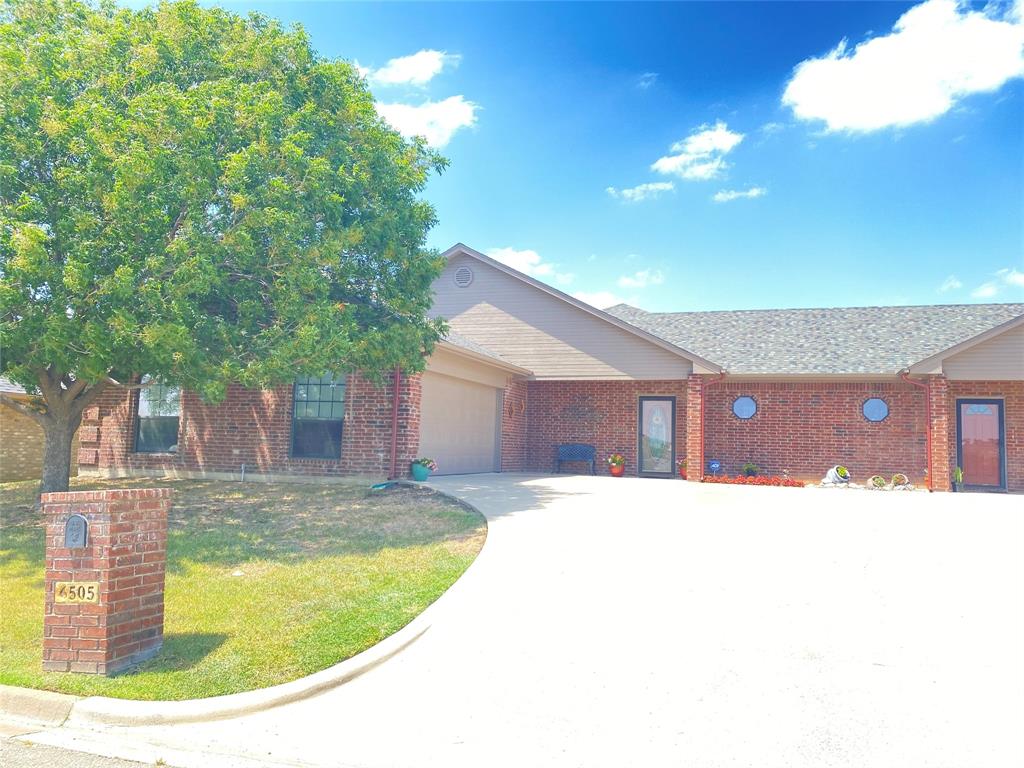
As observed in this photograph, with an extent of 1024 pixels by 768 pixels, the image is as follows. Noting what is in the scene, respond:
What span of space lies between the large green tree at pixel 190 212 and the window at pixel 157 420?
293 cm

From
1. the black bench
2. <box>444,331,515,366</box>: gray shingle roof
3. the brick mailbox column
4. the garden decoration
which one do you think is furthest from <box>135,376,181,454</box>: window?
the garden decoration

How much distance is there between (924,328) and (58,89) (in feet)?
64.7

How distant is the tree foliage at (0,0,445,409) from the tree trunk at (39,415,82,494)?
0.45 meters

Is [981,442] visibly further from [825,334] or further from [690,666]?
[690,666]

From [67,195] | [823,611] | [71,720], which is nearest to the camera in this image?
[71,720]

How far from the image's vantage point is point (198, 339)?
10.5 metres

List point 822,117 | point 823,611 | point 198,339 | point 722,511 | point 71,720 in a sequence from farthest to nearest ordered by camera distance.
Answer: point 822,117 → point 722,511 → point 198,339 → point 823,611 → point 71,720

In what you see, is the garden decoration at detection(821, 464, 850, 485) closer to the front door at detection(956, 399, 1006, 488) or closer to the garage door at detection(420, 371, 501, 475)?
the front door at detection(956, 399, 1006, 488)

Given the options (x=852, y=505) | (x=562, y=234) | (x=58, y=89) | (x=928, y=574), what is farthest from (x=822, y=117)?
(x=58, y=89)

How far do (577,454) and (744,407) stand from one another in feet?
14.6

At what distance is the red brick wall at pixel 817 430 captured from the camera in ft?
55.9

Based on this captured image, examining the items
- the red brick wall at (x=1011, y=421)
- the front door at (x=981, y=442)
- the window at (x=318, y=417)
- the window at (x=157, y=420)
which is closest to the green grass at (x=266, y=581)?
the window at (x=318, y=417)

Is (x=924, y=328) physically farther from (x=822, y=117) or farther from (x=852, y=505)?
(x=852, y=505)

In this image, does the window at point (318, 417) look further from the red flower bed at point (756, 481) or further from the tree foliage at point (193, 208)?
the red flower bed at point (756, 481)
